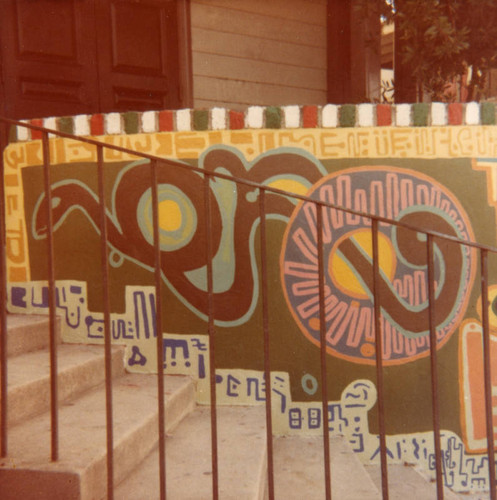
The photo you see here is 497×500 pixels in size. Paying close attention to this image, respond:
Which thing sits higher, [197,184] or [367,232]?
[197,184]

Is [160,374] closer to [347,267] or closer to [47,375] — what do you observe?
[47,375]

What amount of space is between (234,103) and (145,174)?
1.85 meters

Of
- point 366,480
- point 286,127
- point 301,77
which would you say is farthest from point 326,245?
point 301,77

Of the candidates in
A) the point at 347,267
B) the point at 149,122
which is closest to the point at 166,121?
the point at 149,122

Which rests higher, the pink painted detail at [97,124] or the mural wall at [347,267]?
the pink painted detail at [97,124]

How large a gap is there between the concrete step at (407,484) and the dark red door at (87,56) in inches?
116

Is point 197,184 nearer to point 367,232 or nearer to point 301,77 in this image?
point 367,232

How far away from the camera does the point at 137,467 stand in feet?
6.43

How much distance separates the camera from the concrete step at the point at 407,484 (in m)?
2.33

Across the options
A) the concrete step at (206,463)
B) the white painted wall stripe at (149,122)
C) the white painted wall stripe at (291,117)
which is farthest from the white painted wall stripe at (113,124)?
the concrete step at (206,463)

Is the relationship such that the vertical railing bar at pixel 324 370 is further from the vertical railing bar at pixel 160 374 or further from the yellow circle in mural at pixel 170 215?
the yellow circle in mural at pixel 170 215

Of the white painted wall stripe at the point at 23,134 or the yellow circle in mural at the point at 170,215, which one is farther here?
the white painted wall stripe at the point at 23,134

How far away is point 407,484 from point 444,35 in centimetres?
235

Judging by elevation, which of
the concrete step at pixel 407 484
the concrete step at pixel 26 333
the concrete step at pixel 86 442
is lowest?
the concrete step at pixel 407 484
